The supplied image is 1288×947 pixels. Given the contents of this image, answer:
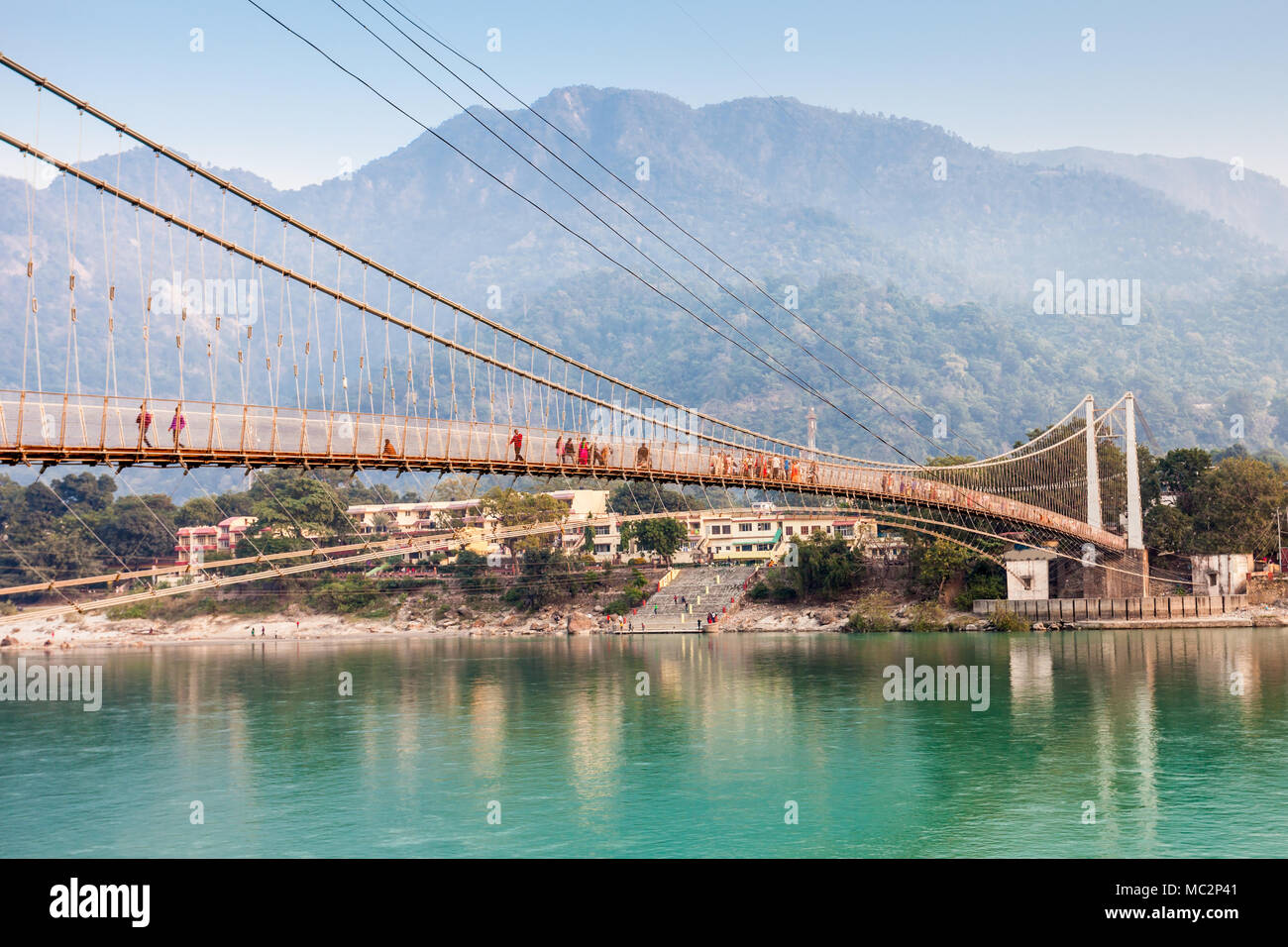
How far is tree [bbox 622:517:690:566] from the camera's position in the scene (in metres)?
87.9

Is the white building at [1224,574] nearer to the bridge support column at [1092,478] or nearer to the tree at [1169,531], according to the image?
the tree at [1169,531]

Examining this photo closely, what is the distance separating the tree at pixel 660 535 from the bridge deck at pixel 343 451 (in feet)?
133

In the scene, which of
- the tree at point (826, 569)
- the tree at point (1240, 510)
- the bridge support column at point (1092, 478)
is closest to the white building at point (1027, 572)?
the bridge support column at point (1092, 478)

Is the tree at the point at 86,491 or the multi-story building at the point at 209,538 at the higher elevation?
the tree at the point at 86,491

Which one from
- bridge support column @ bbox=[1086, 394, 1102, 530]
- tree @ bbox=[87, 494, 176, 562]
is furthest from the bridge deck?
tree @ bbox=[87, 494, 176, 562]

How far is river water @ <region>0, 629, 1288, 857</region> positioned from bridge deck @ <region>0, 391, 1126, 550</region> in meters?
7.51

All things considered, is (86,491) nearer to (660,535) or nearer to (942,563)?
(660,535)

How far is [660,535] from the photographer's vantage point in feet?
288

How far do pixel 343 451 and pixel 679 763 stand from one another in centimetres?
1158

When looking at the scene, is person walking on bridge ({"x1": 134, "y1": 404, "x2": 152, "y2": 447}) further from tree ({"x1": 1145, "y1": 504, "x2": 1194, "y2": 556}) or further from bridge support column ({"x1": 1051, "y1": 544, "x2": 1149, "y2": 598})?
tree ({"x1": 1145, "y1": 504, "x2": 1194, "y2": 556})

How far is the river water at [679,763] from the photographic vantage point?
2283 cm

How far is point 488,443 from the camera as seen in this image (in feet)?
86.4

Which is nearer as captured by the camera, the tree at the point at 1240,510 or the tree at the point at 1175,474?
the tree at the point at 1240,510

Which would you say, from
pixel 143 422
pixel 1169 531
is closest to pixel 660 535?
pixel 1169 531
